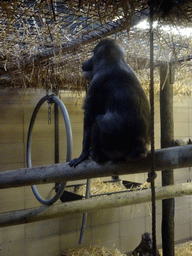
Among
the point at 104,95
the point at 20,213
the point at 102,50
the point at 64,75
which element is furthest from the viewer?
the point at 64,75

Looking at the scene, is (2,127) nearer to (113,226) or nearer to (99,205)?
(99,205)

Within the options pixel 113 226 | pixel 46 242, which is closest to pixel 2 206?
pixel 46 242

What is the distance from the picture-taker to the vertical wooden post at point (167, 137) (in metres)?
2.98

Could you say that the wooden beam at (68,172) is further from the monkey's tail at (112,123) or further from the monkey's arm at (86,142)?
the monkey's tail at (112,123)

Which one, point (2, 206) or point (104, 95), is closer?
point (104, 95)

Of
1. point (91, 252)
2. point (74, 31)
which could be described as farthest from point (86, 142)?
point (91, 252)

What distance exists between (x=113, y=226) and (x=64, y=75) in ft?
9.68

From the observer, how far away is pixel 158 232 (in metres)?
5.62

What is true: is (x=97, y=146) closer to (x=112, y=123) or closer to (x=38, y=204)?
(x=112, y=123)

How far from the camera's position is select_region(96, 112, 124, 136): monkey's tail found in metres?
1.73

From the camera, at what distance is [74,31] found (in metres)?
2.40

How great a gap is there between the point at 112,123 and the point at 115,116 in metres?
0.05

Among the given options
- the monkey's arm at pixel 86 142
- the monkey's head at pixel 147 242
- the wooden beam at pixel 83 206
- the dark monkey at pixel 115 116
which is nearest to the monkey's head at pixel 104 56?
the dark monkey at pixel 115 116

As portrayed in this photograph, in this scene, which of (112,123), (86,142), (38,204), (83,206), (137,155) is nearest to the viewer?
(137,155)
